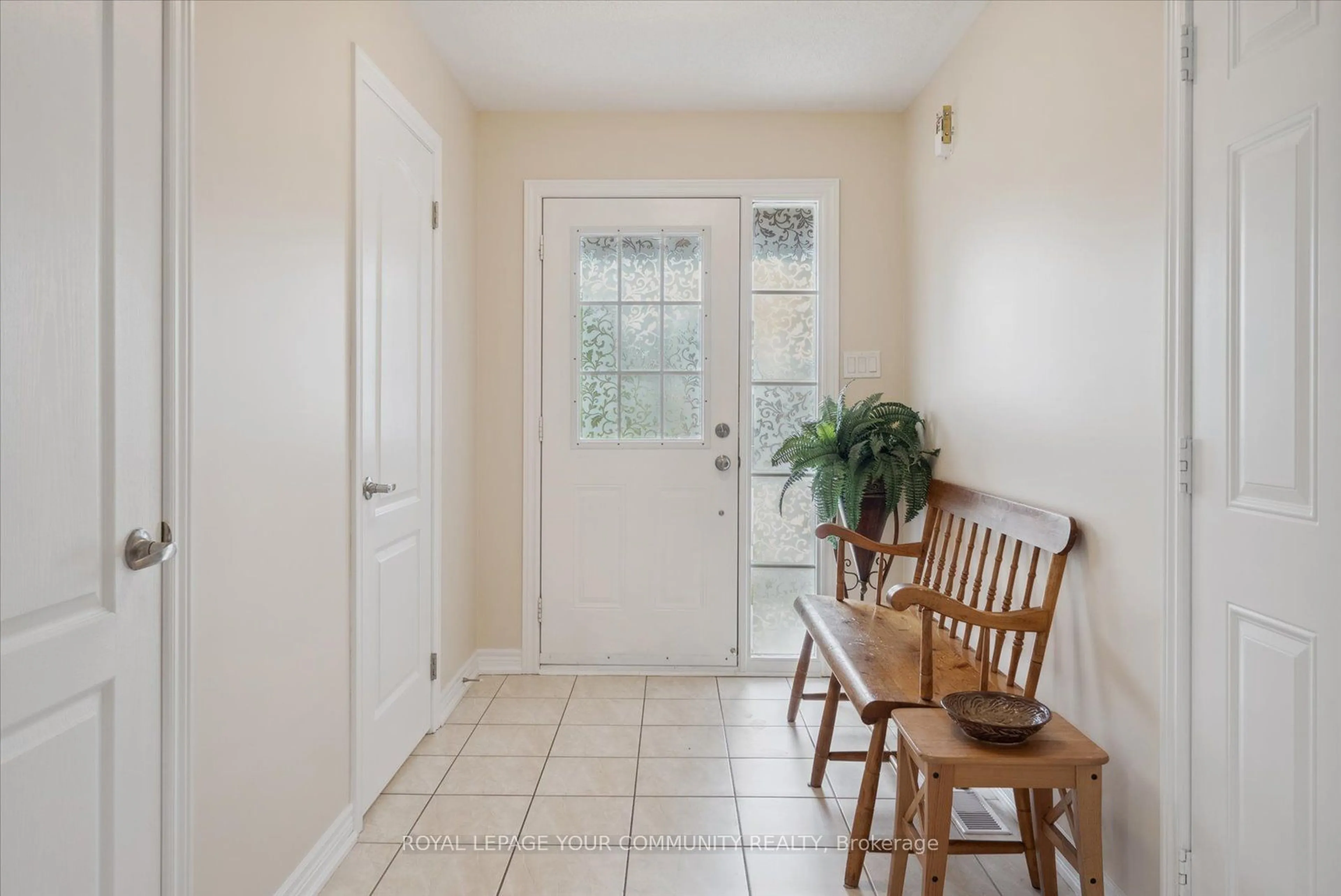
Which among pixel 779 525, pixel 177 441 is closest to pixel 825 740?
pixel 779 525

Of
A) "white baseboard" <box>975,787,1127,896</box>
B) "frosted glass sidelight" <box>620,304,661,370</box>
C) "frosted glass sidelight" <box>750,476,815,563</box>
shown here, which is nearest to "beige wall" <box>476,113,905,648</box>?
"frosted glass sidelight" <box>620,304,661,370</box>

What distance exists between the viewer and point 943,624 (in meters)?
2.41

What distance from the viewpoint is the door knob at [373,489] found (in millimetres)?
2123

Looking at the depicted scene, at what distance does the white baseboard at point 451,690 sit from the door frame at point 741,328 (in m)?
0.22

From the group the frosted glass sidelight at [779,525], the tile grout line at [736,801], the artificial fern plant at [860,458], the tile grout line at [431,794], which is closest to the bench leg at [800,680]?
the tile grout line at [736,801]

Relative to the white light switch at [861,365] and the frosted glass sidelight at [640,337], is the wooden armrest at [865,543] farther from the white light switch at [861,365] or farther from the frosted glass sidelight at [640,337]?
the frosted glass sidelight at [640,337]

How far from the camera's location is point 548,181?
333 centimetres

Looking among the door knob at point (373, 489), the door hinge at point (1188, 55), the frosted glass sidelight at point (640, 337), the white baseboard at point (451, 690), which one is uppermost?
the door hinge at point (1188, 55)

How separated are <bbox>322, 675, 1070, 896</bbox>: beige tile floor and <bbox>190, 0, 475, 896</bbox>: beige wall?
0.31 metres

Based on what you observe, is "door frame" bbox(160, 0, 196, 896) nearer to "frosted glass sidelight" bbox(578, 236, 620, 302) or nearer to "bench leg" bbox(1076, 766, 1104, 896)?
"bench leg" bbox(1076, 766, 1104, 896)

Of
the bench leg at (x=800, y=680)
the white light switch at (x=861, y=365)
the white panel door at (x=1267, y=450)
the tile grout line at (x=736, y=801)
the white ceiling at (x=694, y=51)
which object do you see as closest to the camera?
the white panel door at (x=1267, y=450)

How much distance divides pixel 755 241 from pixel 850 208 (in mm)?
442

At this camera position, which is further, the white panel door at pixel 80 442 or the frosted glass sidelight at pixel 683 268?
the frosted glass sidelight at pixel 683 268

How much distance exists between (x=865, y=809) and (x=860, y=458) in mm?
1305
